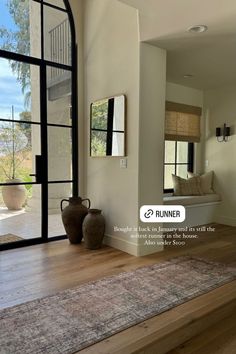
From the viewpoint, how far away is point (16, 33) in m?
3.60

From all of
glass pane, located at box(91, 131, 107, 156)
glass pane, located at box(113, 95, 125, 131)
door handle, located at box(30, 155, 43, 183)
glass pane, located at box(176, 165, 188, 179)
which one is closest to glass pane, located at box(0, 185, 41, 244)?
door handle, located at box(30, 155, 43, 183)

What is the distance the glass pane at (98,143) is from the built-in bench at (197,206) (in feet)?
4.40

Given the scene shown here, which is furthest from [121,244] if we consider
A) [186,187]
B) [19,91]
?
[19,91]

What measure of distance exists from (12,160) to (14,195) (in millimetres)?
445

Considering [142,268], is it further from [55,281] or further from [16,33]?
[16,33]

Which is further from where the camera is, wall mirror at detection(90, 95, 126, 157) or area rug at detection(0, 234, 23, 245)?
area rug at detection(0, 234, 23, 245)

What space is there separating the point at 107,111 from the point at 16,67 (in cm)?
126

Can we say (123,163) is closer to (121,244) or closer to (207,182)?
(121,244)

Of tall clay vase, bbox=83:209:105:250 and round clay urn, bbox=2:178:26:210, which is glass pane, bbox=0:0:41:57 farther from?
tall clay vase, bbox=83:209:105:250

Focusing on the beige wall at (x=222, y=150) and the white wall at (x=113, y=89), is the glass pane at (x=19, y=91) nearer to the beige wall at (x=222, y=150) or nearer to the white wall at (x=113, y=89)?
the white wall at (x=113, y=89)

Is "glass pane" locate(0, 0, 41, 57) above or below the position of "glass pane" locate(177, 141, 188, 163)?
above

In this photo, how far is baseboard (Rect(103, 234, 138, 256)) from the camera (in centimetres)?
347

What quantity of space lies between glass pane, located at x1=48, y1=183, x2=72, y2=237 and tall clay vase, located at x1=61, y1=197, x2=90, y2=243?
0.25 m

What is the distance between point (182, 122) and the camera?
5305 mm
